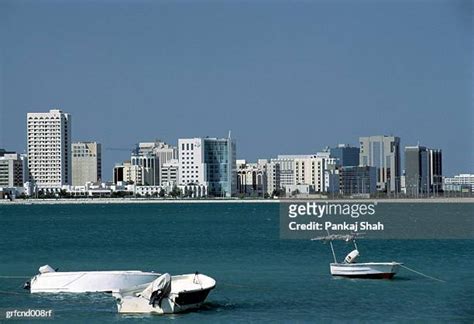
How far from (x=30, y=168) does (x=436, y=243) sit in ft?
451

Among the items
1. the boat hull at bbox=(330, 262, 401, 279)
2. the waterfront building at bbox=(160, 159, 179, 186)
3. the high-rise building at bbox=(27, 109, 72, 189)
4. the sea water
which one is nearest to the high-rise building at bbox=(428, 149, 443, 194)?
the waterfront building at bbox=(160, 159, 179, 186)

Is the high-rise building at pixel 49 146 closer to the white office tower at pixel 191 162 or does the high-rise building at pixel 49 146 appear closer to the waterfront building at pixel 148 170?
the waterfront building at pixel 148 170

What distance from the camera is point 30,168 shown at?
177000mm

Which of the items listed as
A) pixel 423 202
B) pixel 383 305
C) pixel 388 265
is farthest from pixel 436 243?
pixel 423 202

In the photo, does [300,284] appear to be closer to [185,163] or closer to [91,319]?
[91,319]

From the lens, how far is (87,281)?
2286cm

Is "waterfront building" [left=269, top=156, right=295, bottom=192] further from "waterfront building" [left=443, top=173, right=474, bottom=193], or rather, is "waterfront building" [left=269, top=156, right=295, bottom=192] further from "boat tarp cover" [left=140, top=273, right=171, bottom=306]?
"boat tarp cover" [left=140, top=273, right=171, bottom=306]

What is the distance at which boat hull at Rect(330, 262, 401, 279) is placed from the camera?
25.3 m

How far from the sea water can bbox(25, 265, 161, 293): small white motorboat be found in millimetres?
373

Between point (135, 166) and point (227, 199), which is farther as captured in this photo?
point (135, 166)

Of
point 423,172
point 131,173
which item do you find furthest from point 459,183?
point 131,173

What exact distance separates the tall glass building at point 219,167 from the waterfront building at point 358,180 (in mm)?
26017

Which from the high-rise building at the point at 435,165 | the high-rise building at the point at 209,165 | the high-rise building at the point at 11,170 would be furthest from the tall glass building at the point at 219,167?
the high-rise building at the point at 435,165

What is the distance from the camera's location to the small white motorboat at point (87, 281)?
2233cm
